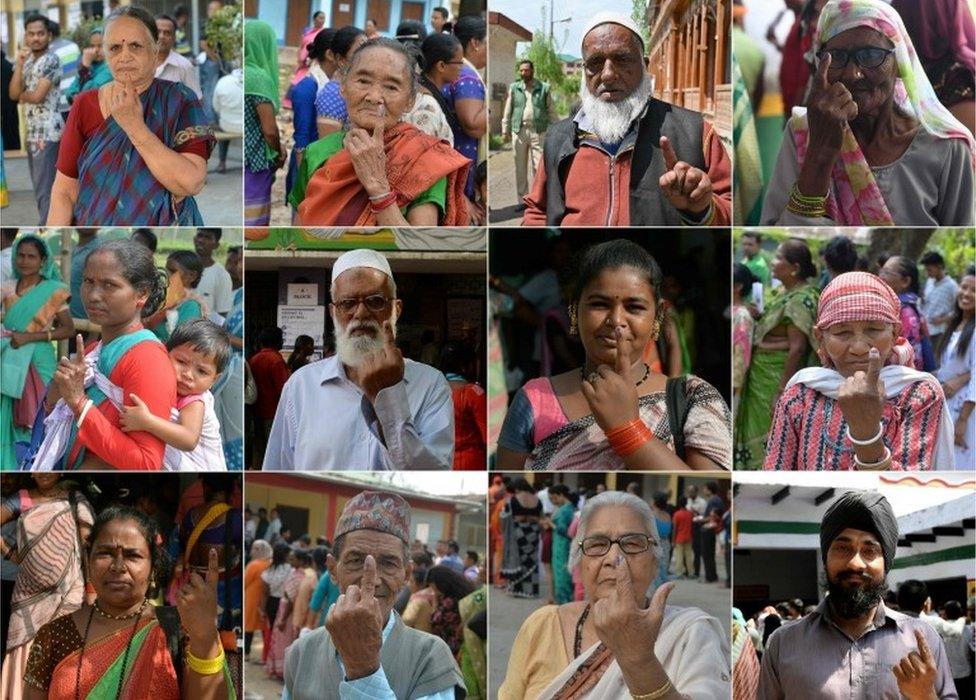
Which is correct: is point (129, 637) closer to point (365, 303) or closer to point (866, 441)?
point (365, 303)

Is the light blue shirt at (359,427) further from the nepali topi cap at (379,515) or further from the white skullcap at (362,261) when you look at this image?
the white skullcap at (362,261)

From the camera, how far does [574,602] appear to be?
16.1ft

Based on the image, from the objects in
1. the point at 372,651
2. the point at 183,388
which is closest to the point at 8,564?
the point at 183,388

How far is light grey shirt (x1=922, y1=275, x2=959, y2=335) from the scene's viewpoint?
16.3ft

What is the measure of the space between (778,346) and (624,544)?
89cm

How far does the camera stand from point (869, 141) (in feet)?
16.2

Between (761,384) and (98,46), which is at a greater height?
(98,46)

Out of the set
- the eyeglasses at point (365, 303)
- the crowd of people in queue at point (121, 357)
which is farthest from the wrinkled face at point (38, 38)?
the eyeglasses at point (365, 303)

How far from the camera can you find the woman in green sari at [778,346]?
495 centimetres

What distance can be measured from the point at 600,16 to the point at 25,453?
256cm

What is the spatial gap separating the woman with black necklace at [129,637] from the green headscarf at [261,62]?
5.08ft

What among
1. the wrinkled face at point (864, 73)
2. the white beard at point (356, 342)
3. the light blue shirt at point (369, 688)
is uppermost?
the wrinkled face at point (864, 73)

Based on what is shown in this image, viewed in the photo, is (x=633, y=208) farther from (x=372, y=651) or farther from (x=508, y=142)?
(x=372, y=651)

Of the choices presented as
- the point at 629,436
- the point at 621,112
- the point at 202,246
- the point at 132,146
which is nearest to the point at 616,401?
the point at 629,436
